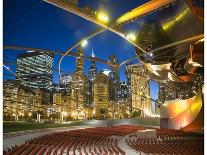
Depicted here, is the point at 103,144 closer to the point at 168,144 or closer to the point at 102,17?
the point at 168,144

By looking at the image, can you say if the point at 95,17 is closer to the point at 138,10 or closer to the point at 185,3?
the point at 138,10

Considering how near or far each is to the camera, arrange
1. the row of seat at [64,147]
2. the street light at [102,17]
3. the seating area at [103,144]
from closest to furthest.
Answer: the row of seat at [64,147] → the seating area at [103,144] → the street light at [102,17]

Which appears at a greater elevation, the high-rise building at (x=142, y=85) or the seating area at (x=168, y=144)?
the high-rise building at (x=142, y=85)

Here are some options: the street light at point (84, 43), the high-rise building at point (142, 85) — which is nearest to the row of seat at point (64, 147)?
the street light at point (84, 43)

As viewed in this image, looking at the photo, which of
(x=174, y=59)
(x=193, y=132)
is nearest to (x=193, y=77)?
(x=174, y=59)

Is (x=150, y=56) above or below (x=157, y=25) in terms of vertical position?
below

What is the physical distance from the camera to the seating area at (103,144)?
991 centimetres

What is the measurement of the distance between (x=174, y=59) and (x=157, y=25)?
11.0 feet

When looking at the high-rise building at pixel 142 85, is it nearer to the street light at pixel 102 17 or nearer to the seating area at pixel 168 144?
the seating area at pixel 168 144

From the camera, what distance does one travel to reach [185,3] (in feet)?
58.2

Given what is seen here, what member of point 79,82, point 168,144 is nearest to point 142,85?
point 79,82

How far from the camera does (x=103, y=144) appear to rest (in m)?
12.5

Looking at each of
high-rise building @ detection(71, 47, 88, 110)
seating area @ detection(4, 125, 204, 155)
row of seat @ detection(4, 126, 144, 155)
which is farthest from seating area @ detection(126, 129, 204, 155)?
high-rise building @ detection(71, 47, 88, 110)

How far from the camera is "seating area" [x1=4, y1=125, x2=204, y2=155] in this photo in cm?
991
